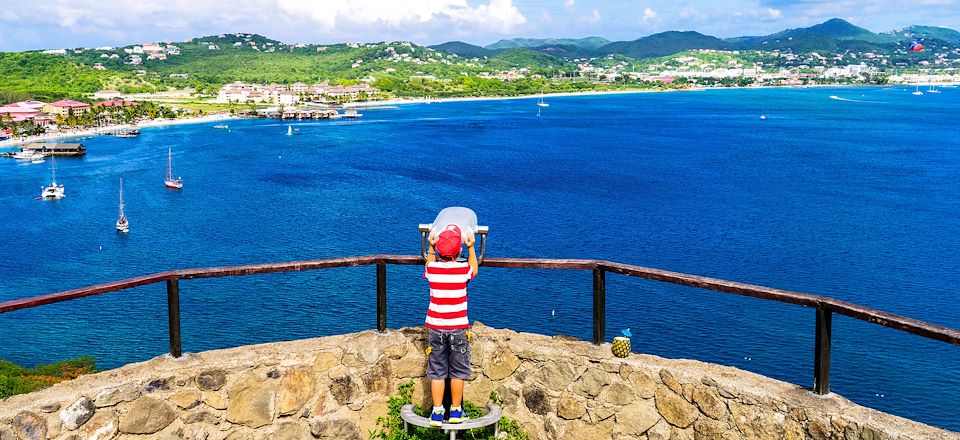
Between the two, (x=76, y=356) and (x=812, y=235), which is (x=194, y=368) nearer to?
(x=76, y=356)

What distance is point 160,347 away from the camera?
2855cm

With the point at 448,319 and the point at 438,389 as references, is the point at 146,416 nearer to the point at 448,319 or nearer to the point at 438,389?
the point at 438,389

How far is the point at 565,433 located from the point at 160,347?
25182 mm

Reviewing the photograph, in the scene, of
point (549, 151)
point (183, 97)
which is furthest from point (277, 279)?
point (183, 97)

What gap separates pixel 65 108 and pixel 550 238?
127 meters

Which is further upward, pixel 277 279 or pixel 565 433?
pixel 565 433

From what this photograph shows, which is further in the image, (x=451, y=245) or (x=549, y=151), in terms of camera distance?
(x=549, y=151)

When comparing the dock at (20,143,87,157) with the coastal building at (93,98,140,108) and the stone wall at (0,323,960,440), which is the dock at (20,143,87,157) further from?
the stone wall at (0,323,960,440)

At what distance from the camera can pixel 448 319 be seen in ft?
19.6

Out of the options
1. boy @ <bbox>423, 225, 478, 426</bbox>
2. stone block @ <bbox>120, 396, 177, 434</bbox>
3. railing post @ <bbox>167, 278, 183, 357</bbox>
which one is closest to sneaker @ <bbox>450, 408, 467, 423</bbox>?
boy @ <bbox>423, 225, 478, 426</bbox>

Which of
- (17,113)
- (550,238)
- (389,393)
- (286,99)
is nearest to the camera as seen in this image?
(389,393)

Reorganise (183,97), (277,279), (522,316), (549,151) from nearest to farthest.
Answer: (522,316) → (277,279) → (549,151) → (183,97)

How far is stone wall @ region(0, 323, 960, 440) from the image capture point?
5531 millimetres

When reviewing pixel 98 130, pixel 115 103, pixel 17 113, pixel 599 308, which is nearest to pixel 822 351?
pixel 599 308
